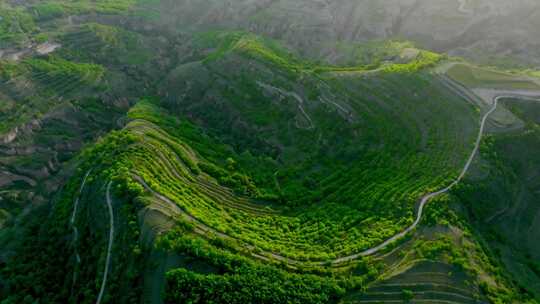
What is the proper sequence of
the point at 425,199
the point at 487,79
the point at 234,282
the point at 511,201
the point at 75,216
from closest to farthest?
the point at 234,282, the point at 425,199, the point at 75,216, the point at 511,201, the point at 487,79

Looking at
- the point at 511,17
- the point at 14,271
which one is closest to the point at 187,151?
the point at 14,271

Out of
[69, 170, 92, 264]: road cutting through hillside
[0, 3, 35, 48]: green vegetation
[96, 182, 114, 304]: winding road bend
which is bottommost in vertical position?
[0, 3, 35, 48]: green vegetation

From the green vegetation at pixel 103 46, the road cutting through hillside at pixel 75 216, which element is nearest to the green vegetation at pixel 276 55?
the green vegetation at pixel 103 46

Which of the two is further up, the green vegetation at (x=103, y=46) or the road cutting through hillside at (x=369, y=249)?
the road cutting through hillside at (x=369, y=249)

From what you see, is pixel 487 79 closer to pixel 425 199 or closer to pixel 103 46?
pixel 425 199

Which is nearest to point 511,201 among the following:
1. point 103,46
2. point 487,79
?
point 487,79

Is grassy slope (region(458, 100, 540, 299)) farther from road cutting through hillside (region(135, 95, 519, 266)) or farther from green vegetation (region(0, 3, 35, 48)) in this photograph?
green vegetation (region(0, 3, 35, 48))

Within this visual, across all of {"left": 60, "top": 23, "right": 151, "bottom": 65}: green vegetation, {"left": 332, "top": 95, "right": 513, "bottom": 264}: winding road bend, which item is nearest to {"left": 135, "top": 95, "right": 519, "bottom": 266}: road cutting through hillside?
{"left": 332, "top": 95, "right": 513, "bottom": 264}: winding road bend

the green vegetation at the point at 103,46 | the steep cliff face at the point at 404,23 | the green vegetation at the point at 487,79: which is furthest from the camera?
the green vegetation at the point at 103,46

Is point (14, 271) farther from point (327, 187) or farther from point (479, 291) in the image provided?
point (479, 291)

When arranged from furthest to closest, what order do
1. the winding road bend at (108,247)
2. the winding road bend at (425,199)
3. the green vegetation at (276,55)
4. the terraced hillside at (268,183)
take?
the green vegetation at (276,55) → the winding road bend at (425,199) → the winding road bend at (108,247) → the terraced hillside at (268,183)

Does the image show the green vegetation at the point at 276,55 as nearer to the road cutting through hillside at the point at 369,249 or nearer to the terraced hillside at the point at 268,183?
the terraced hillside at the point at 268,183

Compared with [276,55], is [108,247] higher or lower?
lower
